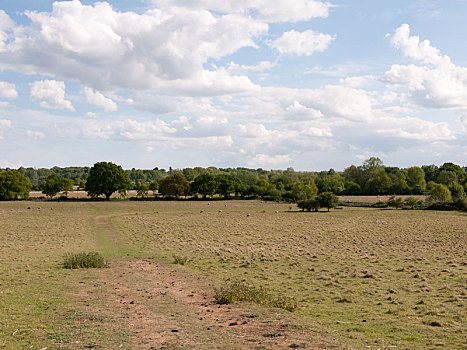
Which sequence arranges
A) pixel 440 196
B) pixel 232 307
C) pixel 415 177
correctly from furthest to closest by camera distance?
pixel 415 177, pixel 440 196, pixel 232 307

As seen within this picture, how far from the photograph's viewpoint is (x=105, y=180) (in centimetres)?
10812

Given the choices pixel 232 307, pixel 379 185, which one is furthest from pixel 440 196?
pixel 232 307

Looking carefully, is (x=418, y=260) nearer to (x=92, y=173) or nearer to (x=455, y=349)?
(x=455, y=349)

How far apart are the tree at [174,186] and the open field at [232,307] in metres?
81.4

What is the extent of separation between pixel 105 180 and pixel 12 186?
24860mm

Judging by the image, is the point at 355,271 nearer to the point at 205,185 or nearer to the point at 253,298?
the point at 253,298

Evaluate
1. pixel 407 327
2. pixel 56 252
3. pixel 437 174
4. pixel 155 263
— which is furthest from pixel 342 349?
pixel 437 174

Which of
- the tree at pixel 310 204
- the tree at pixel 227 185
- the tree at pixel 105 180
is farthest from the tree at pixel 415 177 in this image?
the tree at pixel 105 180

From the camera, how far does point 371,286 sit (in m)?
19.2

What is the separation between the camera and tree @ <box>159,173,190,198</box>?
118m

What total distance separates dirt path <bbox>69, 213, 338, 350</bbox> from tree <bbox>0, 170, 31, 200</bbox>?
100178 mm

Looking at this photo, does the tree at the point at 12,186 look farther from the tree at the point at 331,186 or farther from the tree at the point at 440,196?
the tree at the point at 440,196

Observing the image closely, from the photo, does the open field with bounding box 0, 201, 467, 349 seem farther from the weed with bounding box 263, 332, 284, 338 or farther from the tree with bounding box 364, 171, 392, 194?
the tree with bounding box 364, 171, 392, 194

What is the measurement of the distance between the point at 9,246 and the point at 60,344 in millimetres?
25964
